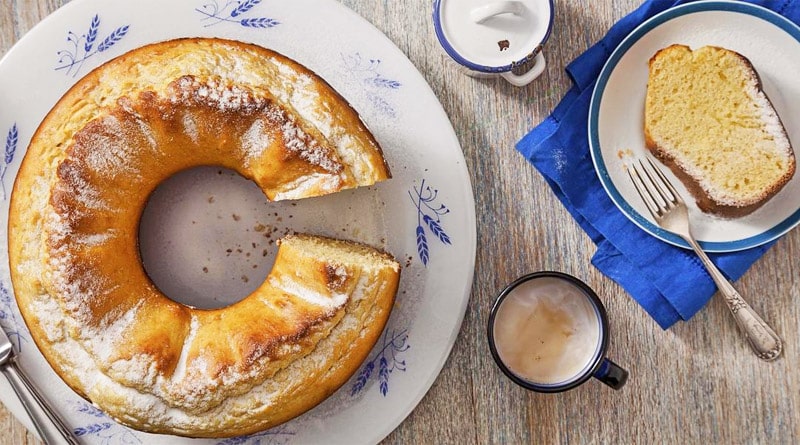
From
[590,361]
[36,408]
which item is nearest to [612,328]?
[590,361]

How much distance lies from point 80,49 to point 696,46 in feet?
5.58

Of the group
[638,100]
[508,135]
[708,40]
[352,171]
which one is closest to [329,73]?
[352,171]

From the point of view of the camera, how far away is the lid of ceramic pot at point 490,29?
1.99 m

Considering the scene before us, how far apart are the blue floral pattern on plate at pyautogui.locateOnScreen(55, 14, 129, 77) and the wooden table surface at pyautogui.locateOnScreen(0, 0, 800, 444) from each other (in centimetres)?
70

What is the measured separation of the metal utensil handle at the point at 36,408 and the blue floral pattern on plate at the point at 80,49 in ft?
2.61

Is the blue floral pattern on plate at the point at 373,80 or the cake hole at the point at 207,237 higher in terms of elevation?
the blue floral pattern on plate at the point at 373,80

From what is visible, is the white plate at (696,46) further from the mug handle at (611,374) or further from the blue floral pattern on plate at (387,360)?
the blue floral pattern on plate at (387,360)

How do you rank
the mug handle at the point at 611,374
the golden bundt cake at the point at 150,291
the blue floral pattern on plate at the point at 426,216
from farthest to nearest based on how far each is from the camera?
the blue floral pattern on plate at the point at 426,216
the mug handle at the point at 611,374
the golden bundt cake at the point at 150,291

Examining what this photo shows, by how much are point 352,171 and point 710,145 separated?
104cm

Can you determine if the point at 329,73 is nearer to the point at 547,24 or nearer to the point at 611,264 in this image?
the point at 547,24

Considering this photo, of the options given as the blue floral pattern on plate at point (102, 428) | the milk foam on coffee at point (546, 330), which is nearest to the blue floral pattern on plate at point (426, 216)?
the milk foam on coffee at point (546, 330)

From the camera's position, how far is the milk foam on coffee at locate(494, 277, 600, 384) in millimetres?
2008

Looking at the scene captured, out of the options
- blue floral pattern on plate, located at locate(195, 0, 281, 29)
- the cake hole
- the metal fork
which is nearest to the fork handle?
the metal fork

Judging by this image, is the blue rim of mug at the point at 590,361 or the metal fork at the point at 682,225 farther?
the metal fork at the point at 682,225
